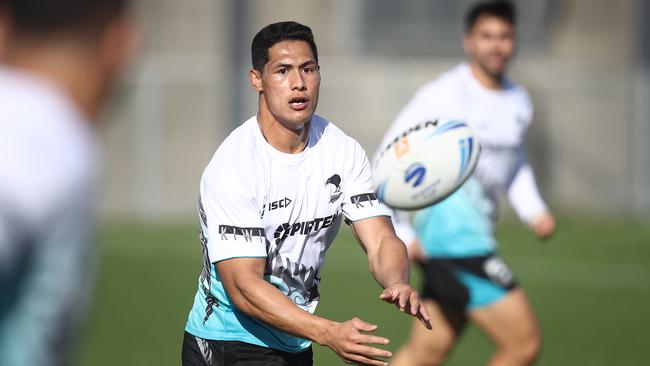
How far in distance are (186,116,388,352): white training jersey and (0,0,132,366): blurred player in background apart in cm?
207

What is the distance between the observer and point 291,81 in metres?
4.66

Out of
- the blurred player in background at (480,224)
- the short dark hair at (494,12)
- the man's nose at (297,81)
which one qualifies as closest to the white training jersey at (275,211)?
the man's nose at (297,81)

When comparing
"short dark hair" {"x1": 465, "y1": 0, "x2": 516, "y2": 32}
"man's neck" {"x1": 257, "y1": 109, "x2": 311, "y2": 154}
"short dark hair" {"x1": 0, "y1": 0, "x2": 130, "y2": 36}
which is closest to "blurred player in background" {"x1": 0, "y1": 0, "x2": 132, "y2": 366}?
"short dark hair" {"x1": 0, "y1": 0, "x2": 130, "y2": 36}

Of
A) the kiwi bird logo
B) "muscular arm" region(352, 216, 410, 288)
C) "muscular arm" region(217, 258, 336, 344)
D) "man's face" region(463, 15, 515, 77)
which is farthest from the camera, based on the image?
"man's face" region(463, 15, 515, 77)

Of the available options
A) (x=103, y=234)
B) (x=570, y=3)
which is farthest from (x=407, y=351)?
(x=570, y=3)

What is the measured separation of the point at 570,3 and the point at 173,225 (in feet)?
25.3

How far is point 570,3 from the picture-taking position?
20297 millimetres

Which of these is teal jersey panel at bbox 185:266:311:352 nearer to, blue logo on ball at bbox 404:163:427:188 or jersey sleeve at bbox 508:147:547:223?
blue logo on ball at bbox 404:163:427:188

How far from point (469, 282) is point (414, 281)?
6.75 m

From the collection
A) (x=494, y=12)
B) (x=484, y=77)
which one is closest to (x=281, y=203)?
(x=484, y=77)

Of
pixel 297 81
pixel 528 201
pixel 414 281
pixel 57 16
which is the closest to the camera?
pixel 57 16

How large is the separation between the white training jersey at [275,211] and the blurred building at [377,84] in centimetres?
1474

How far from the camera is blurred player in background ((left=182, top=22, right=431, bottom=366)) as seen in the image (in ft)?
14.8

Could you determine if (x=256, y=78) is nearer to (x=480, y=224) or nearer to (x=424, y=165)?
(x=424, y=165)
